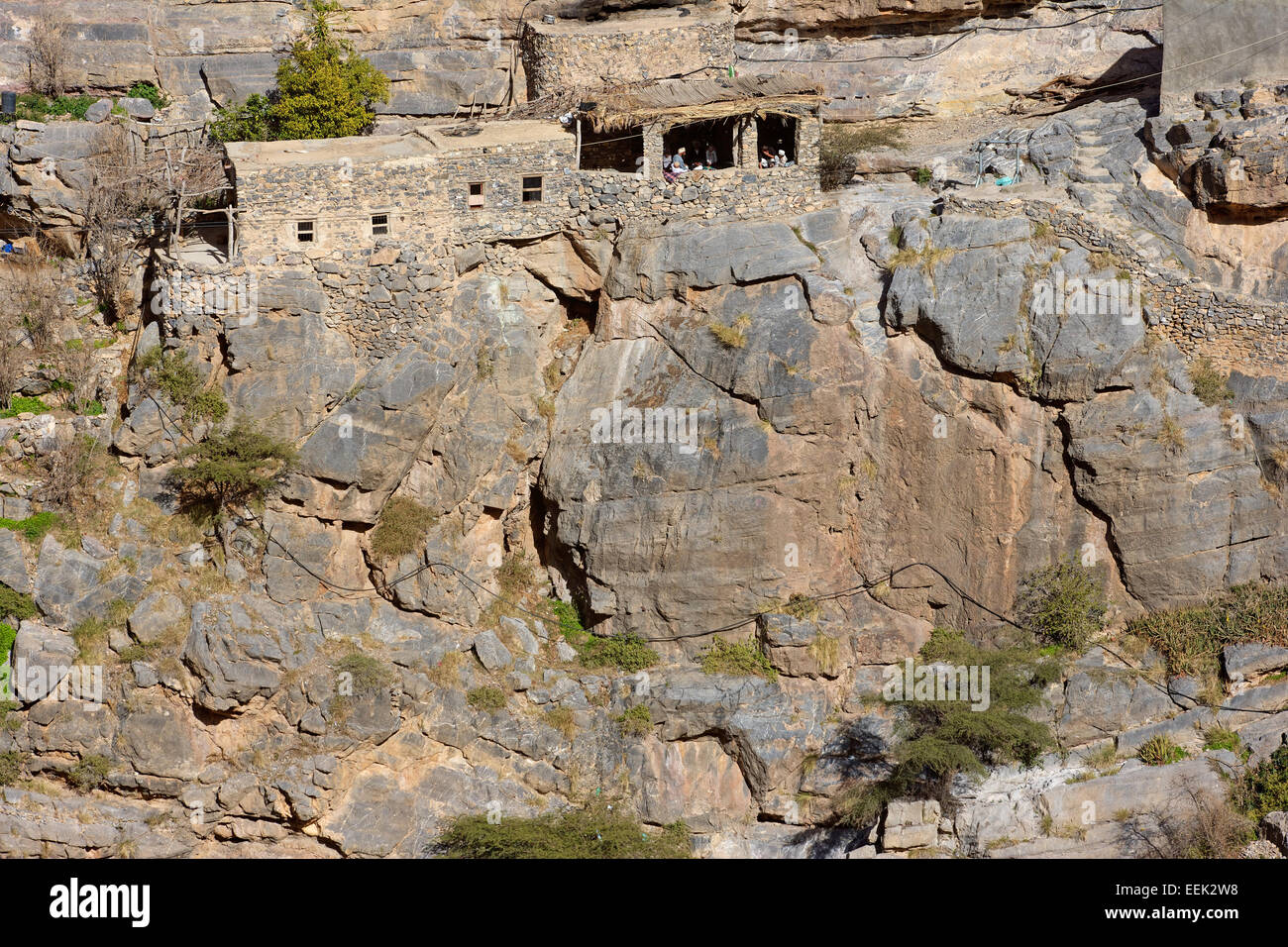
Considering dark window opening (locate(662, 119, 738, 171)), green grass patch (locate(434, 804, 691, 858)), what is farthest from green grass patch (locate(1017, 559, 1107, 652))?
dark window opening (locate(662, 119, 738, 171))

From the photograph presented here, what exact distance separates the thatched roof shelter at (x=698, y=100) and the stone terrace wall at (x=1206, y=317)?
5.80m

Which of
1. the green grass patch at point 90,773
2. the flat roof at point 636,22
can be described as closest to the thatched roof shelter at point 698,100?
the flat roof at point 636,22

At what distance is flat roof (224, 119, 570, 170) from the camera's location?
27.2m

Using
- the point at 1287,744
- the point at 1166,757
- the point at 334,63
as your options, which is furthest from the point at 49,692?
the point at 1287,744

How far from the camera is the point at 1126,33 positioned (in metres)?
31.5

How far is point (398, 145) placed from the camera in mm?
28016

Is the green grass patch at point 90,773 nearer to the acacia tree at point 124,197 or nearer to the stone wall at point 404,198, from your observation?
the acacia tree at point 124,197

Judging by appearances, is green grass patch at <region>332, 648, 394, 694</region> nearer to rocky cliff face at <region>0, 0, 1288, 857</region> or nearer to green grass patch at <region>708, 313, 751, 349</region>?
rocky cliff face at <region>0, 0, 1288, 857</region>

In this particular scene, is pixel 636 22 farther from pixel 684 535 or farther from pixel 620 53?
pixel 684 535

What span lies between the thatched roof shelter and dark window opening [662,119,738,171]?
819 millimetres

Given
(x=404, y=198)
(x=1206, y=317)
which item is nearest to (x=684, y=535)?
(x=404, y=198)

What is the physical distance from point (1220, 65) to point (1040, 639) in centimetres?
1064

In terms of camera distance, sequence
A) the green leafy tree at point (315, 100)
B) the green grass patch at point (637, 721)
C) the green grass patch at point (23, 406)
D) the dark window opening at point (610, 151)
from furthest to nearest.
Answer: the green leafy tree at point (315, 100) → the dark window opening at point (610, 151) → the green grass patch at point (23, 406) → the green grass patch at point (637, 721)

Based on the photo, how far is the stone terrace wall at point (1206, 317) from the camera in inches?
1031
